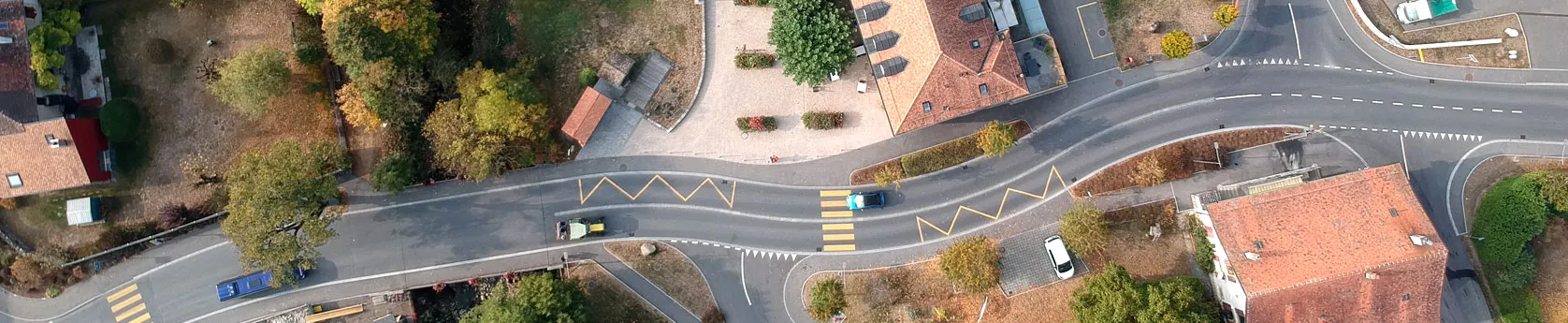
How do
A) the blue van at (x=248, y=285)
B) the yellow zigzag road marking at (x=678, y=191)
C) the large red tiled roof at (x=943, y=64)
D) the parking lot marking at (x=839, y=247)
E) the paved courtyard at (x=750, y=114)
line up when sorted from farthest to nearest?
the blue van at (x=248, y=285) → the yellow zigzag road marking at (x=678, y=191) → the paved courtyard at (x=750, y=114) → the parking lot marking at (x=839, y=247) → the large red tiled roof at (x=943, y=64)

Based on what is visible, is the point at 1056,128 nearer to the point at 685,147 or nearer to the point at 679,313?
the point at 685,147

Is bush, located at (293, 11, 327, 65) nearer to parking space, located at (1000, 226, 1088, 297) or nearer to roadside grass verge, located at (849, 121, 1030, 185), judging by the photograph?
roadside grass verge, located at (849, 121, 1030, 185)

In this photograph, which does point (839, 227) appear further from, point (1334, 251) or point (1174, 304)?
point (1334, 251)

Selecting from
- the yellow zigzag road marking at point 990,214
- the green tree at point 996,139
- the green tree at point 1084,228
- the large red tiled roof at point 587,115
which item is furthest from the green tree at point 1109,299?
the large red tiled roof at point 587,115

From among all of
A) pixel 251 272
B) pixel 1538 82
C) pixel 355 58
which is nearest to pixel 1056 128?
pixel 1538 82

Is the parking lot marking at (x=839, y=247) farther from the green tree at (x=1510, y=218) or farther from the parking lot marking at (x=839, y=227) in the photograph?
the green tree at (x=1510, y=218)

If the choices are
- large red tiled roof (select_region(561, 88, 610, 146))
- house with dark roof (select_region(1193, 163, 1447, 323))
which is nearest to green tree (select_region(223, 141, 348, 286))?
large red tiled roof (select_region(561, 88, 610, 146))
